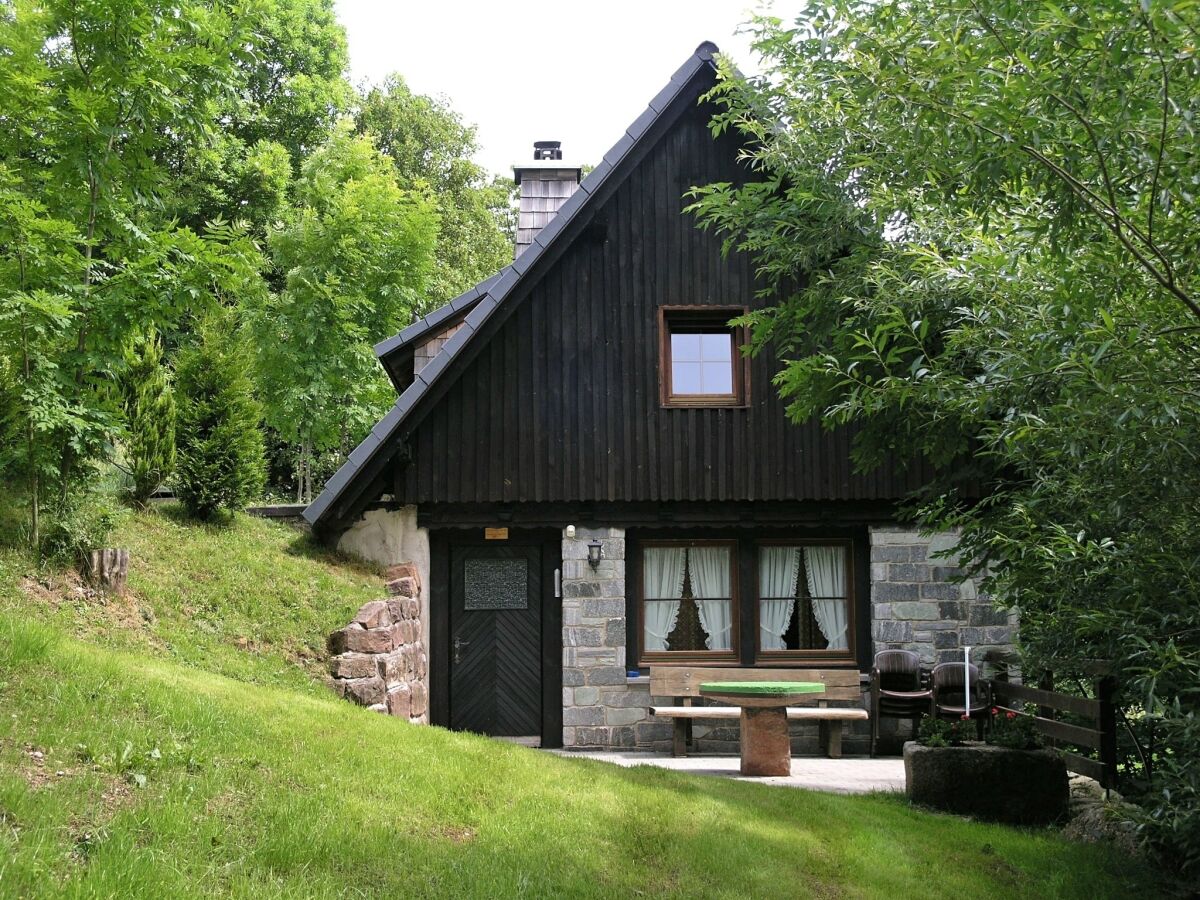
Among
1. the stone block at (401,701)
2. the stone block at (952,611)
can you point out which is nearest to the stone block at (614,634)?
the stone block at (401,701)

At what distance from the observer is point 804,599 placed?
12.4 m

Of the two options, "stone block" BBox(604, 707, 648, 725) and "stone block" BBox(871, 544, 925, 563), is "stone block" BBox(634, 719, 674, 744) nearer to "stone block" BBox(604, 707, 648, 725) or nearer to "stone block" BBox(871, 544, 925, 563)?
"stone block" BBox(604, 707, 648, 725)

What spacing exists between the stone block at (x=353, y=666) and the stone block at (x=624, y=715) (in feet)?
10.1

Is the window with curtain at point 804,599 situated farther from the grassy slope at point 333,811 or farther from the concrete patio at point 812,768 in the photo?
the grassy slope at point 333,811

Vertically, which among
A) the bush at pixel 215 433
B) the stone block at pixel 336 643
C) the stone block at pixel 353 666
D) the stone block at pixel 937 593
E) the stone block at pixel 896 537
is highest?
the bush at pixel 215 433

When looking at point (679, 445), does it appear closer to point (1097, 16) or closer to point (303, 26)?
point (1097, 16)

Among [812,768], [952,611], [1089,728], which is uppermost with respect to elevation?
[952,611]

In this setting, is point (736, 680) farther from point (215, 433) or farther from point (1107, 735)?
point (215, 433)

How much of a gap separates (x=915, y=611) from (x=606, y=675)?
340 cm

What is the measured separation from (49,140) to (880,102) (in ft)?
18.4

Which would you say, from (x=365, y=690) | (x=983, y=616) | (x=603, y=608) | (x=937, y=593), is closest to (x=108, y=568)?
(x=365, y=690)

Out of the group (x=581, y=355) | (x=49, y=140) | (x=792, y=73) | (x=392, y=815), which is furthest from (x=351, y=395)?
(x=392, y=815)

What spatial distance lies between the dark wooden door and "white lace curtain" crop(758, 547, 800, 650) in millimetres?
2486

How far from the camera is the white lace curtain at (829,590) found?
1238 cm
